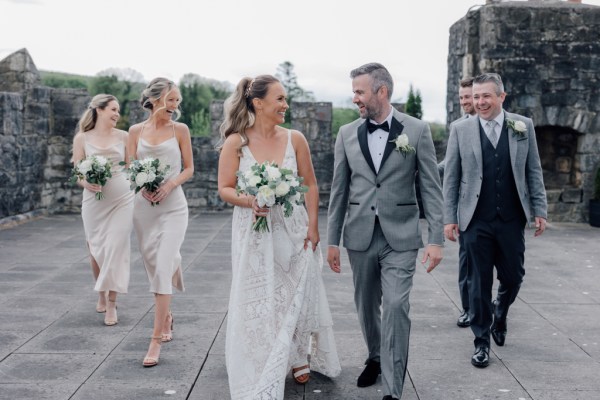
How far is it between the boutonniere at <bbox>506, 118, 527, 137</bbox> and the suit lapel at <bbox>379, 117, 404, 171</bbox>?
1.20m

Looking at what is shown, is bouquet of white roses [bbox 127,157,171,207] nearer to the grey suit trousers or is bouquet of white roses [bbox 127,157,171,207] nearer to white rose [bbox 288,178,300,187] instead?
white rose [bbox 288,178,300,187]

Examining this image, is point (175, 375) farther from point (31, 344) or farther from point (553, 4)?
point (553, 4)

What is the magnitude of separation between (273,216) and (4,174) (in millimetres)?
8709

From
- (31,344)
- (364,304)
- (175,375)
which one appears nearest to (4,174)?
(31,344)

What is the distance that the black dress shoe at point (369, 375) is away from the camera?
4753mm

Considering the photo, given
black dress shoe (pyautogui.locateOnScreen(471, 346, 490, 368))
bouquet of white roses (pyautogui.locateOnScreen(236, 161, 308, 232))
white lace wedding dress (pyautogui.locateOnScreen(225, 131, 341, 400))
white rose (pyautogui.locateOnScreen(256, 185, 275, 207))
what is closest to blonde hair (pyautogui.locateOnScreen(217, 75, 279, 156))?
white lace wedding dress (pyautogui.locateOnScreen(225, 131, 341, 400))

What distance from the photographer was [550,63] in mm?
12781

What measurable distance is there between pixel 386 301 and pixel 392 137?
0.99 meters

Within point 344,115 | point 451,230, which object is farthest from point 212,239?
point 344,115

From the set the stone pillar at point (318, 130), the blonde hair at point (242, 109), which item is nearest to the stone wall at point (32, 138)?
the stone pillar at point (318, 130)

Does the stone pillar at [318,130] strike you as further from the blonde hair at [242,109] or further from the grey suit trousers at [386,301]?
the grey suit trousers at [386,301]

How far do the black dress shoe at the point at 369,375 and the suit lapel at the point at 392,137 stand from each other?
129 centimetres

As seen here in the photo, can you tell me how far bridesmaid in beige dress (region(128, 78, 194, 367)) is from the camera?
214 inches

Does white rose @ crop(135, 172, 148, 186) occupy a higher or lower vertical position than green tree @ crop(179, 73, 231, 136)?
lower
